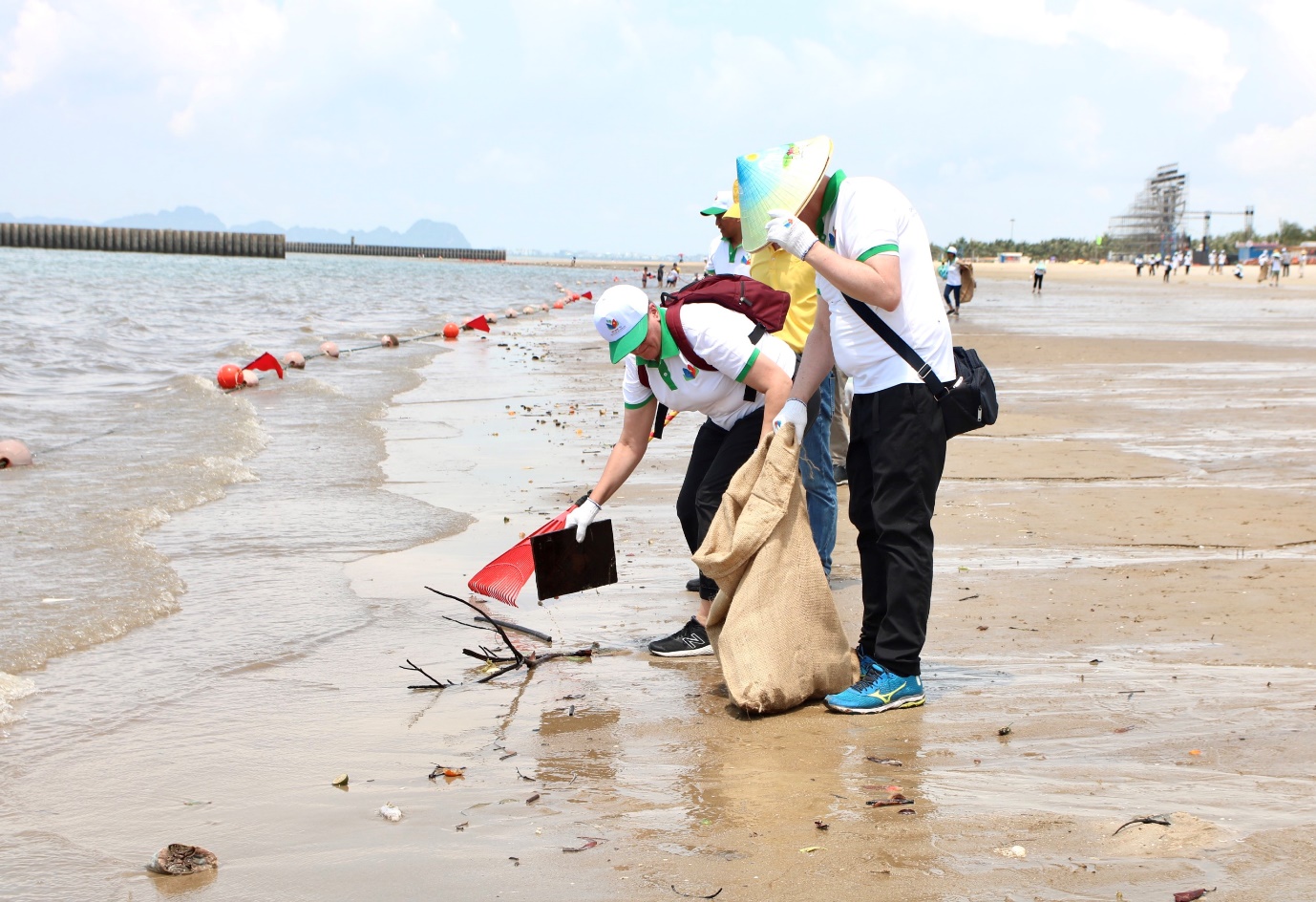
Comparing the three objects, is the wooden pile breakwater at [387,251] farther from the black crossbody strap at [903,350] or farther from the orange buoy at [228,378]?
the black crossbody strap at [903,350]

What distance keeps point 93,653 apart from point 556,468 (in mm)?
4352

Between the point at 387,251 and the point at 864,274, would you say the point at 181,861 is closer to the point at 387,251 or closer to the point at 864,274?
the point at 864,274

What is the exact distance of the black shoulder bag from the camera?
12.0ft

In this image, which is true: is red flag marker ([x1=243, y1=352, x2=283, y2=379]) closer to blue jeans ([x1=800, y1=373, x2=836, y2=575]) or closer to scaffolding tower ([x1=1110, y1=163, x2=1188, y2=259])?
blue jeans ([x1=800, y1=373, x2=836, y2=575])

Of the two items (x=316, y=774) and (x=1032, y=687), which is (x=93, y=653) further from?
(x=1032, y=687)

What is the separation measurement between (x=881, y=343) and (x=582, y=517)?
1.43 meters

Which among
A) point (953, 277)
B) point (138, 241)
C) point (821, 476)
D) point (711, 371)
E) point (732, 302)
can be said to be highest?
point (138, 241)

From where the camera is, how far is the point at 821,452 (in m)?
5.08

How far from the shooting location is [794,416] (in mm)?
4074

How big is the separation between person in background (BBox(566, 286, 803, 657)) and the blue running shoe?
2.85 feet

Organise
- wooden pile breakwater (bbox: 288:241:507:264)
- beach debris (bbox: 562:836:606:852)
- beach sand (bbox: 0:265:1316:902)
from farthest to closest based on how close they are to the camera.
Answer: wooden pile breakwater (bbox: 288:241:507:264), beach debris (bbox: 562:836:606:852), beach sand (bbox: 0:265:1316:902)

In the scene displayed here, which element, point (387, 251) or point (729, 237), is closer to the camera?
point (729, 237)

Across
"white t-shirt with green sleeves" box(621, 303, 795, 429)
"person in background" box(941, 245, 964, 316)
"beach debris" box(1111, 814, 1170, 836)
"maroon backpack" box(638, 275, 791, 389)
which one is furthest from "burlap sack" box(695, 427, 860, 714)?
"person in background" box(941, 245, 964, 316)

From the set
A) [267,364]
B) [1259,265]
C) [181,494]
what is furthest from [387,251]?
[181,494]
